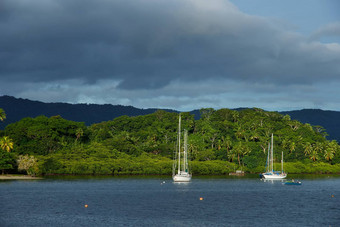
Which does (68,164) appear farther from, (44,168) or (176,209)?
(176,209)

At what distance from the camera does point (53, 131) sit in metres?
193

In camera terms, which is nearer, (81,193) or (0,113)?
(81,193)

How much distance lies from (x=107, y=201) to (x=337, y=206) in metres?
36.7

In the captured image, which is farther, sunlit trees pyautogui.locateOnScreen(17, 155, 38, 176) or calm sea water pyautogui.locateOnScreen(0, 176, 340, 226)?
sunlit trees pyautogui.locateOnScreen(17, 155, 38, 176)

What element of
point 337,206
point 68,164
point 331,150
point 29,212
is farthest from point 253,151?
point 29,212

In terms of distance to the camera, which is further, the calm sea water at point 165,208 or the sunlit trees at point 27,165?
the sunlit trees at point 27,165

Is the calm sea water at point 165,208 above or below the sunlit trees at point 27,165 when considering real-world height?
below

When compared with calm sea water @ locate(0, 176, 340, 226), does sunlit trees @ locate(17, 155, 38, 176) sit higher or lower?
higher

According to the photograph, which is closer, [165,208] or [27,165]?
[165,208]

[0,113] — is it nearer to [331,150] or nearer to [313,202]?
[313,202]

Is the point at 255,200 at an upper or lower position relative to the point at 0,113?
lower

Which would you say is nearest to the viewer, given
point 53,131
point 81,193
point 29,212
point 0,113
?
point 29,212

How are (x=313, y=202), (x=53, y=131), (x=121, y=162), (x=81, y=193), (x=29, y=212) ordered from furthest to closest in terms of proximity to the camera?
(x=53, y=131) → (x=121, y=162) → (x=81, y=193) → (x=313, y=202) → (x=29, y=212)

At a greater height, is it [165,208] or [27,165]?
[27,165]
